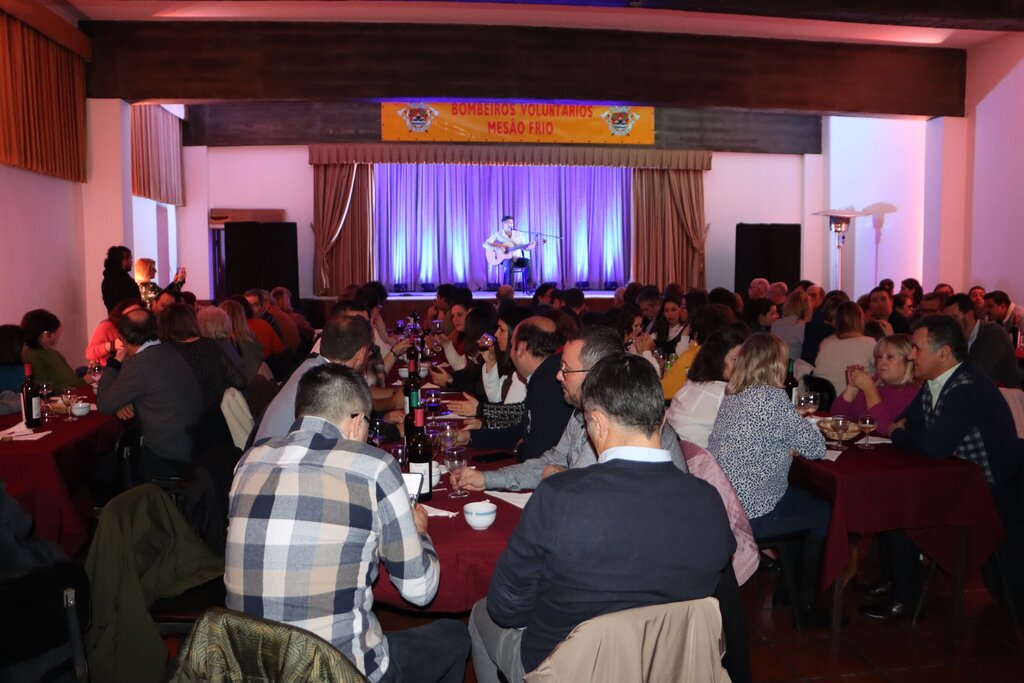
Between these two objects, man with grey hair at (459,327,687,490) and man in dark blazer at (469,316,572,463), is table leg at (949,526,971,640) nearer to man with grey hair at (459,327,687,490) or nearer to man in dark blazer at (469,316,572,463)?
man with grey hair at (459,327,687,490)

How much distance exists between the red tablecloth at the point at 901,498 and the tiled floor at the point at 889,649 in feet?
1.01

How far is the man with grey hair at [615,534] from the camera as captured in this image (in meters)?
2.05

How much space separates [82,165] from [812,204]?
12.0m

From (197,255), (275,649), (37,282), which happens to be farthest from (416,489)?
(197,255)

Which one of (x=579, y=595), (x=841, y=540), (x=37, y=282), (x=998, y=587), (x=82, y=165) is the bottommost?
(x=998, y=587)

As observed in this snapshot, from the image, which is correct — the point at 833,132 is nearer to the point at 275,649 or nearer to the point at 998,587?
the point at 998,587

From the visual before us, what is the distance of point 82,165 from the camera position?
955cm

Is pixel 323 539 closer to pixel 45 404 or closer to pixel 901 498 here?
pixel 901 498

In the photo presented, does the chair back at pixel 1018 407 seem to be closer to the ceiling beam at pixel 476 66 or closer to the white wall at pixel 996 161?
the white wall at pixel 996 161

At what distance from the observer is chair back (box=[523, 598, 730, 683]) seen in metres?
1.94

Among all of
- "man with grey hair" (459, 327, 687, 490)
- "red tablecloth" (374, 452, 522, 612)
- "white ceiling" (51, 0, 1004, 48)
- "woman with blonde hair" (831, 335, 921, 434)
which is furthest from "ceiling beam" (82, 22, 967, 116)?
"red tablecloth" (374, 452, 522, 612)

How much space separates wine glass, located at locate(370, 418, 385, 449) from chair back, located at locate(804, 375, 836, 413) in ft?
9.65

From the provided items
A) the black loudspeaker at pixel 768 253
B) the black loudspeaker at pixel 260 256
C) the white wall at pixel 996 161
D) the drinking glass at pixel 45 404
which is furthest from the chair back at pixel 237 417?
the black loudspeaker at pixel 768 253

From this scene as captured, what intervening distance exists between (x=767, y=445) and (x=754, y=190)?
13.8m
